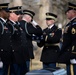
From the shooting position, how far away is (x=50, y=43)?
885cm

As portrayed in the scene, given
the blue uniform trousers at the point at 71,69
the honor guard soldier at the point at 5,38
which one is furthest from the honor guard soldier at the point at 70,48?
the honor guard soldier at the point at 5,38

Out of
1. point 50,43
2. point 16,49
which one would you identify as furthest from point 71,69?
point 50,43

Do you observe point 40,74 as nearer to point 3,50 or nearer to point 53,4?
point 3,50

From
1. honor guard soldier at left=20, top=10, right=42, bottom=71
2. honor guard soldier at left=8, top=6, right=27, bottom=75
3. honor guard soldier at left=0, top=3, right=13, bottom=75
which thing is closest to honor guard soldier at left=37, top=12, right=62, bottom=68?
honor guard soldier at left=20, top=10, right=42, bottom=71

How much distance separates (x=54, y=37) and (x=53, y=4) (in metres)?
10.9

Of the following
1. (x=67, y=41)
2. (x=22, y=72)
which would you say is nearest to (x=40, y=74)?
(x=67, y=41)

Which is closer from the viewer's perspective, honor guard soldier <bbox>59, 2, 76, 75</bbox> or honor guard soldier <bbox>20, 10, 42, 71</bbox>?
honor guard soldier <bbox>59, 2, 76, 75</bbox>

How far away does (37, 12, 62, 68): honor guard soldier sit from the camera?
8809 mm

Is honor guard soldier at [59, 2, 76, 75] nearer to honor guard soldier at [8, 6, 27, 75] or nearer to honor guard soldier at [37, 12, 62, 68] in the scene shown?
honor guard soldier at [8, 6, 27, 75]

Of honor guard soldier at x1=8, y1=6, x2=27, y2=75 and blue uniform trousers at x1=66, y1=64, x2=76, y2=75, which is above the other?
honor guard soldier at x1=8, y1=6, x2=27, y2=75

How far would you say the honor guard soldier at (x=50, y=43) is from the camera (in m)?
8.81

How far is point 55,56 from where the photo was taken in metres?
8.97

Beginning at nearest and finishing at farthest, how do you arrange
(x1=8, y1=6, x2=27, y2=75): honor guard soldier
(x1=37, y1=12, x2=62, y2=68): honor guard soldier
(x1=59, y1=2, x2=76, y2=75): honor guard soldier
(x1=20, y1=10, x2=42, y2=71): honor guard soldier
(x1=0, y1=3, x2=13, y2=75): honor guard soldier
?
(x1=59, y1=2, x2=76, y2=75): honor guard soldier → (x1=0, y1=3, x2=13, y2=75): honor guard soldier → (x1=8, y1=6, x2=27, y2=75): honor guard soldier → (x1=20, y1=10, x2=42, y2=71): honor guard soldier → (x1=37, y1=12, x2=62, y2=68): honor guard soldier

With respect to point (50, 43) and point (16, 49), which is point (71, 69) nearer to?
point (16, 49)
